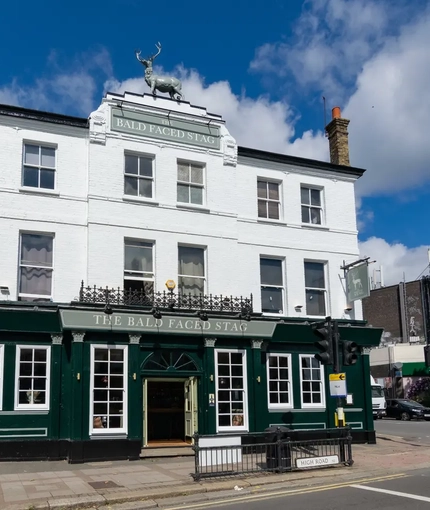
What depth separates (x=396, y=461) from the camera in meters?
16.3

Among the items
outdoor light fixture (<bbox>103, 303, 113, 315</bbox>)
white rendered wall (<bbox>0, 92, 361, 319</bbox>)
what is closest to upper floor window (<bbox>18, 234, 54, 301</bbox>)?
white rendered wall (<bbox>0, 92, 361, 319</bbox>)

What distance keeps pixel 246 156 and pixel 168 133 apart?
9.84 ft

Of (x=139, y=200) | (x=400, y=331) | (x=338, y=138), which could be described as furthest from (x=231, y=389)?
(x=400, y=331)

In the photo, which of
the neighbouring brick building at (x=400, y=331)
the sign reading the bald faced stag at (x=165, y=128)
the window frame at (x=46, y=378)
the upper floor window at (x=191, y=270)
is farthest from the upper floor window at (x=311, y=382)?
the neighbouring brick building at (x=400, y=331)

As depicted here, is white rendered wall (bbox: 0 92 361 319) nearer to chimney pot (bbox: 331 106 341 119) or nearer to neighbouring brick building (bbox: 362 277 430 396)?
chimney pot (bbox: 331 106 341 119)

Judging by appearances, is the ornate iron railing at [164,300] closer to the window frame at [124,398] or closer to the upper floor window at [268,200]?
the window frame at [124,398]

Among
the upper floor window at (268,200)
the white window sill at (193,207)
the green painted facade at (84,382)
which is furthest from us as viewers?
the upper floor window at (268,200)

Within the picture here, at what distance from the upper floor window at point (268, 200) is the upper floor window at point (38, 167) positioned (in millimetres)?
7310

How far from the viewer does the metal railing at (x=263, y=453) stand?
13.3 m

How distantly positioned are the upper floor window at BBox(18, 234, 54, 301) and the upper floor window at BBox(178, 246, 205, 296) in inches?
161

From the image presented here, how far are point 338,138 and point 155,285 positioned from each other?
33.1 ft

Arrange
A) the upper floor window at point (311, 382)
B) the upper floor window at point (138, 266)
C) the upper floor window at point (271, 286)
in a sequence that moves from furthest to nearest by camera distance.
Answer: the upper floor window at point (271, 286) < the upper floor window at point (311, 382) < the upper floor window at point (138, 266)

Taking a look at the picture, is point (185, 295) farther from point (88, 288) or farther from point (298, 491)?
point (298, 491)

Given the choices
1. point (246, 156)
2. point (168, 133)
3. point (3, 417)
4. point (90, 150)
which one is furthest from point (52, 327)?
point (246, 156)
